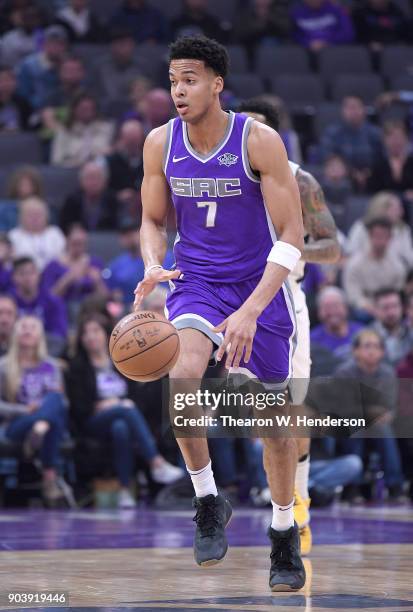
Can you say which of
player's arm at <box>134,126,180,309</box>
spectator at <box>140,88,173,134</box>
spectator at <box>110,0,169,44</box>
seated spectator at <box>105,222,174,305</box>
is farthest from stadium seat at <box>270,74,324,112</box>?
player's arm at <box>134,126,180,309</box>

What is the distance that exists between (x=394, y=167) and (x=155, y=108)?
2.73 m

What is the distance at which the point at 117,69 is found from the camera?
14.2 m

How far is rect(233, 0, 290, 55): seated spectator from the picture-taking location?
15617mm

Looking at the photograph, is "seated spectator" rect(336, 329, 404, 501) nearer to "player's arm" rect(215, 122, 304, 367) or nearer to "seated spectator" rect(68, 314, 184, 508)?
"seated spectator" rect(68, 314, 184, 508)

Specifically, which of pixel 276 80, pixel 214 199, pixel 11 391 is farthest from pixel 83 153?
pixel 214 199

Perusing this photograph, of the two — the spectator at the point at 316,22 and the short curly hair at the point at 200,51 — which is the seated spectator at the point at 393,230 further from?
the short curly hair at the point at 200,51

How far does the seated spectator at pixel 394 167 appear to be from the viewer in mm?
13477

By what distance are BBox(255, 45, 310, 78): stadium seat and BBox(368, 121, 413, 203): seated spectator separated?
224cm

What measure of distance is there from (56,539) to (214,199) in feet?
9.24

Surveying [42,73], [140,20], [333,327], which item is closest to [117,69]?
[42,73]

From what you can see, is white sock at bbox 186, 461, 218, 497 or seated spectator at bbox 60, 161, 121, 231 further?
seated spectator at bbox 60, 161, 121, 231

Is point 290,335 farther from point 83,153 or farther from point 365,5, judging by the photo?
point 365,5

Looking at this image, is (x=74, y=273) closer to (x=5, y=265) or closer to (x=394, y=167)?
(x=5, y=265)

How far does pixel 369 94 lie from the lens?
50.0ft
